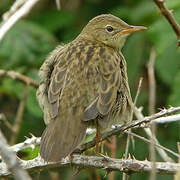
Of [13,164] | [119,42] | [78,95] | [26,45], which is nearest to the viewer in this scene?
[13,164]

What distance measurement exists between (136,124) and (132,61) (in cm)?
276

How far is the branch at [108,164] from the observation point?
10.2 feet

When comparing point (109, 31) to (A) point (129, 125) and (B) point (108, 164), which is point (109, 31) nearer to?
(A) point (129, 125)

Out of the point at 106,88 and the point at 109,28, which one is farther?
the point at 109,28

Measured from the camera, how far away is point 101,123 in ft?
12.0

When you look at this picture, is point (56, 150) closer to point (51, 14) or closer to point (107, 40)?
point (107, 40)

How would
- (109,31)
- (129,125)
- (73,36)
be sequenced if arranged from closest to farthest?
(129,125) → (109,31) → (73,36)

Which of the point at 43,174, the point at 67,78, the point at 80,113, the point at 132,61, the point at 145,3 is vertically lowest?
the point at 43,174

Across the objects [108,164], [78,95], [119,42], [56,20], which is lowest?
[108,164]

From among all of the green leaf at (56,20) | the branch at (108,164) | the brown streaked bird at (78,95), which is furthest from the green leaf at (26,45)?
the branch at (108,164)

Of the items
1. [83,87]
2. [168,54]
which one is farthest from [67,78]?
[168,54]

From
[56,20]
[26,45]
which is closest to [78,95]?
[26,45]

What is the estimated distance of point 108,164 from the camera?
331cm

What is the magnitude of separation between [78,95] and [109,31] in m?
1.39
